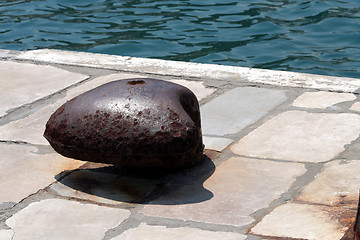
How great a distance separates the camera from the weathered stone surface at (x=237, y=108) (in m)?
4.20

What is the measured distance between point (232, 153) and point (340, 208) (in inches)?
32.4

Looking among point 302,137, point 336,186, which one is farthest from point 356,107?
point 336,186

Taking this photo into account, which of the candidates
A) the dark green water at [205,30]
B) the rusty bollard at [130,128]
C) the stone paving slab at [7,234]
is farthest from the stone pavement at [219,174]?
the dark green water at [205,30]

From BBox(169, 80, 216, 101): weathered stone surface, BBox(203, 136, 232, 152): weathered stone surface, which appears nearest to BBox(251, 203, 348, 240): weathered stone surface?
BBox(203, 136, 232, 152): weathered stone surface

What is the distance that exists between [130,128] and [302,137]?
3.56 feet

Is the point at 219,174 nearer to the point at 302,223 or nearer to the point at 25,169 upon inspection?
the point at 302,223

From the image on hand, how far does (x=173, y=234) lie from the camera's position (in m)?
2.97

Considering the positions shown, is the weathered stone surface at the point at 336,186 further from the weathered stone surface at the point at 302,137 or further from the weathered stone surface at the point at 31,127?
the weathered stone surface at the point at 31,127

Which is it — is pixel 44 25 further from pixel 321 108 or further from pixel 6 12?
pixel 321 108

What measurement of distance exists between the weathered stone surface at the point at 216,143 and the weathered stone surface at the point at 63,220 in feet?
2.77

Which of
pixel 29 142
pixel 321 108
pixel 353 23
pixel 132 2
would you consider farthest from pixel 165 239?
pixel 132 2

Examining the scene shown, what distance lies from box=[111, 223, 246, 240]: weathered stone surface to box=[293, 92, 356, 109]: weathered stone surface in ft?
5.58

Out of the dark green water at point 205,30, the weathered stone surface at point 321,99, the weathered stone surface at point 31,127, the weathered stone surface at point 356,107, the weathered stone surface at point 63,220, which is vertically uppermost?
the weathered stone surface at point 31,127

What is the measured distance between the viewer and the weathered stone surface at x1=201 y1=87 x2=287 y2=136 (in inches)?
165
